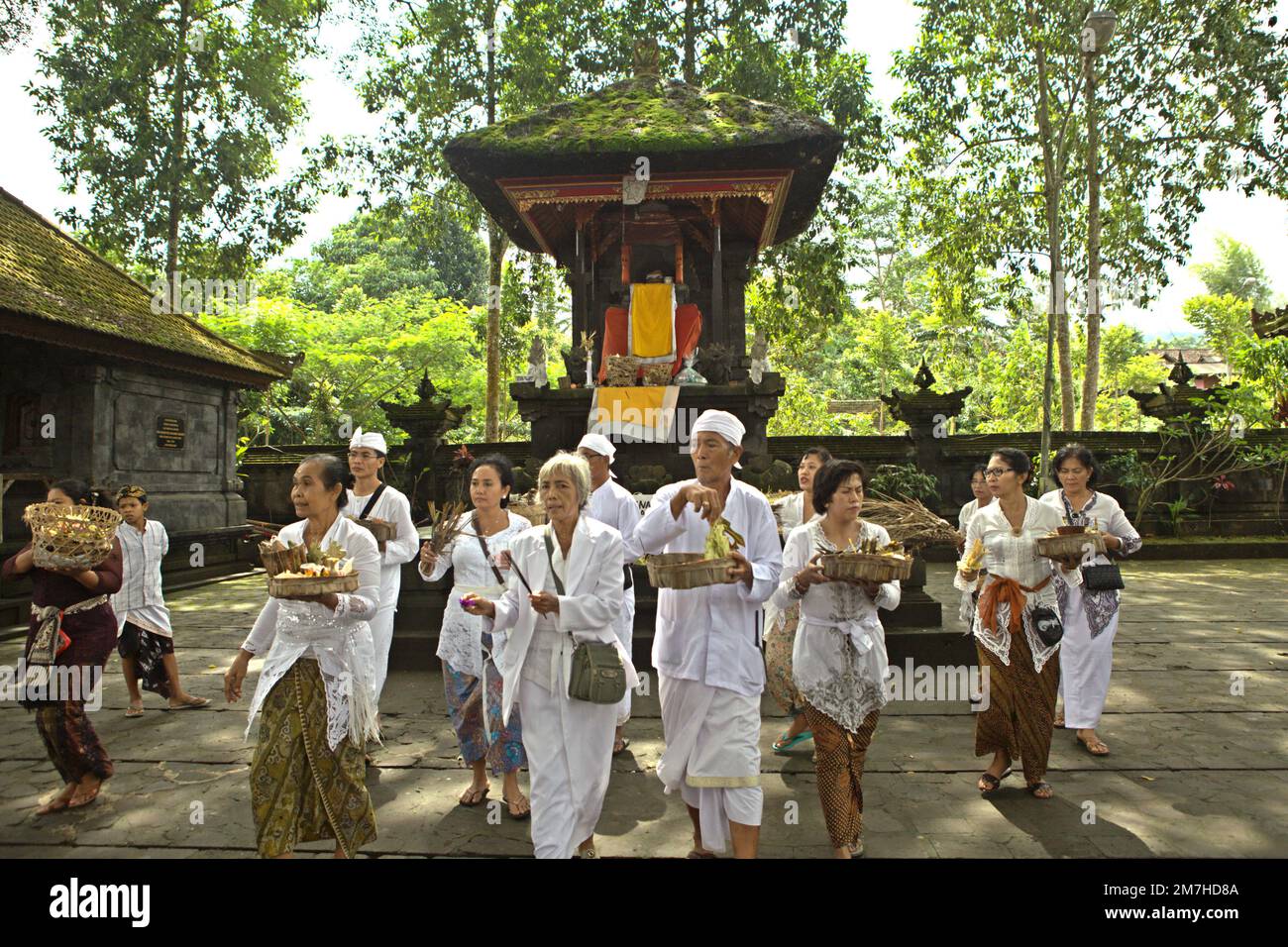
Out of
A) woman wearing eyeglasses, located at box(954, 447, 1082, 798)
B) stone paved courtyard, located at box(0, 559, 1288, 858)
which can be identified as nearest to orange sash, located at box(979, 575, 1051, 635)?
woman wearing eyeglasses, located at box(954, 447, 1082, 798)

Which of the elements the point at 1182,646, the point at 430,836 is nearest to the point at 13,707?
the point at 430,836

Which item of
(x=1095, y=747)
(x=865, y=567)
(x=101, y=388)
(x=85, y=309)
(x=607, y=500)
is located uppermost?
(x=85, y=309)

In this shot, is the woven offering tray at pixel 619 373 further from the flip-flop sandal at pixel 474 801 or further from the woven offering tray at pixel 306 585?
the woven offering tray at pixel 306 585

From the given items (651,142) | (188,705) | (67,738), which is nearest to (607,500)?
(67,738)

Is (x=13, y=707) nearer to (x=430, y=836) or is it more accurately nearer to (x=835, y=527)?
(x=430, y=836)

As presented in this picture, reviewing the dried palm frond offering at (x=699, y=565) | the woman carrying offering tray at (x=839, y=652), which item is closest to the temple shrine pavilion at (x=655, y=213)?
the woman carrying offering tray at (x=839, y=652)

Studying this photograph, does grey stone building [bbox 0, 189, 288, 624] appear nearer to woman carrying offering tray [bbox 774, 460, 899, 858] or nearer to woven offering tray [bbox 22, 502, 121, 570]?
woven offering tray [bbox 22, 502, 121, 570]

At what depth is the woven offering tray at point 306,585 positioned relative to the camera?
3.14 meters

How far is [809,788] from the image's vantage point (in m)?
4.54

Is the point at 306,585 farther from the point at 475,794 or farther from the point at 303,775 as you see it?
the point at 475,794

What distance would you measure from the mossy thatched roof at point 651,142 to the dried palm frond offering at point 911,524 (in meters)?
6.88

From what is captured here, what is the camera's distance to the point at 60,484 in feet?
15.0

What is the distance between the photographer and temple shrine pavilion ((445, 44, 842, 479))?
38.5 ft

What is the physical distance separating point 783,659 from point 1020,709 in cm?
130
